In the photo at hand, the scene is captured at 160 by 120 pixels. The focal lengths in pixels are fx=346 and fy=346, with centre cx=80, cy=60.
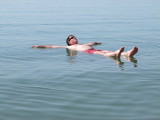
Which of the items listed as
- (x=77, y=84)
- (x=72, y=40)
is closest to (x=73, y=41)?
(x=72, y=40)

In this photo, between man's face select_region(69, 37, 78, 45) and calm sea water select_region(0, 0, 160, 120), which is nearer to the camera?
calm sea water select_region(0, 0, 160, 120)

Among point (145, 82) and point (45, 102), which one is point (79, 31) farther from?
point (45, 102)

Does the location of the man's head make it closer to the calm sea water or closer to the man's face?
the man's face

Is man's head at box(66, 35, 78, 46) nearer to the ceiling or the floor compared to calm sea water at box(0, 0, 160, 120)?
nearer to the ceiling

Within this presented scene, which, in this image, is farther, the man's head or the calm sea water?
the man's head

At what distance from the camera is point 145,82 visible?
27.4ft

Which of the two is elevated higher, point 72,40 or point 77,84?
point 72,40

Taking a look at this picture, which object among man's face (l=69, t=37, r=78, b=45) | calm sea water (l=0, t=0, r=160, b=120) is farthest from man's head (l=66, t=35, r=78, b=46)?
calm sea water (l=0, t=0, r=160, b=120)

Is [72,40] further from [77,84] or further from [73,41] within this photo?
[77,84]

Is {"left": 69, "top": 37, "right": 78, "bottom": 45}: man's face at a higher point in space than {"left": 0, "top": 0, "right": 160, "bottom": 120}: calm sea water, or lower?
higher

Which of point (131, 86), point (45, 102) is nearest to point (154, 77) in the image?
point (131, 86)

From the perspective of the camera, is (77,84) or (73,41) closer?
(77,84)

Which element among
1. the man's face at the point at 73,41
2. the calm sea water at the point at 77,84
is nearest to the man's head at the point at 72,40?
the man's face at the point at 73,41

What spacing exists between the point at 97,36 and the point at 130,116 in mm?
11660
